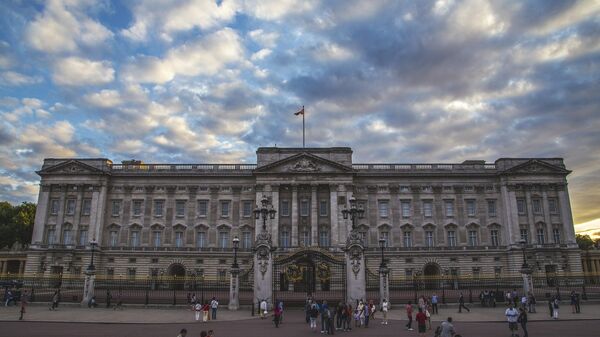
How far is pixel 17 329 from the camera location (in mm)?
23625

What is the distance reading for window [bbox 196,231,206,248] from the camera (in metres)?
61.9

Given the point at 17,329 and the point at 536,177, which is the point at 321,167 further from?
the point at 17,329

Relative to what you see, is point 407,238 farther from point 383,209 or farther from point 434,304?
point 434,304

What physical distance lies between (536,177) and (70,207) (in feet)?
215

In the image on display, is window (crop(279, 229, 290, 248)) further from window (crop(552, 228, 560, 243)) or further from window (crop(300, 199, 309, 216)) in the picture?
window (crop(552, 228, 560, 243))

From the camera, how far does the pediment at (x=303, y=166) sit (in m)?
61.5

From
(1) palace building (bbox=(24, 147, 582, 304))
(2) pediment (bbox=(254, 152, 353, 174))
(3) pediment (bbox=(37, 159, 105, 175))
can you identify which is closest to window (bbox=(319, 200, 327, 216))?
(1) palace building (bbox=(24, 147, 582, 304))

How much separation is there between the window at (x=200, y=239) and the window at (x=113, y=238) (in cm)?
1126

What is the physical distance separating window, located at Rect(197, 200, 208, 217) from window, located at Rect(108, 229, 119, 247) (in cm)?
1182

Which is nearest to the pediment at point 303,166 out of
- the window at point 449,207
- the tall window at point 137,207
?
the window at point 449,207

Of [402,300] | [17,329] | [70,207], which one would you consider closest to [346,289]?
[402,300]

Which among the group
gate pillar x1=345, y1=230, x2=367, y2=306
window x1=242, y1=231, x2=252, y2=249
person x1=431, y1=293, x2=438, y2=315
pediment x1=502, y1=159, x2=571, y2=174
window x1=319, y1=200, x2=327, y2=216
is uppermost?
pediment x1=502, y1=159, x2=571, y2=174

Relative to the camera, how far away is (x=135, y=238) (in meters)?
62.1

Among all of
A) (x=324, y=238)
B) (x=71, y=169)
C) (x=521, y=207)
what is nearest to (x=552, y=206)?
(x=521, y=207)
